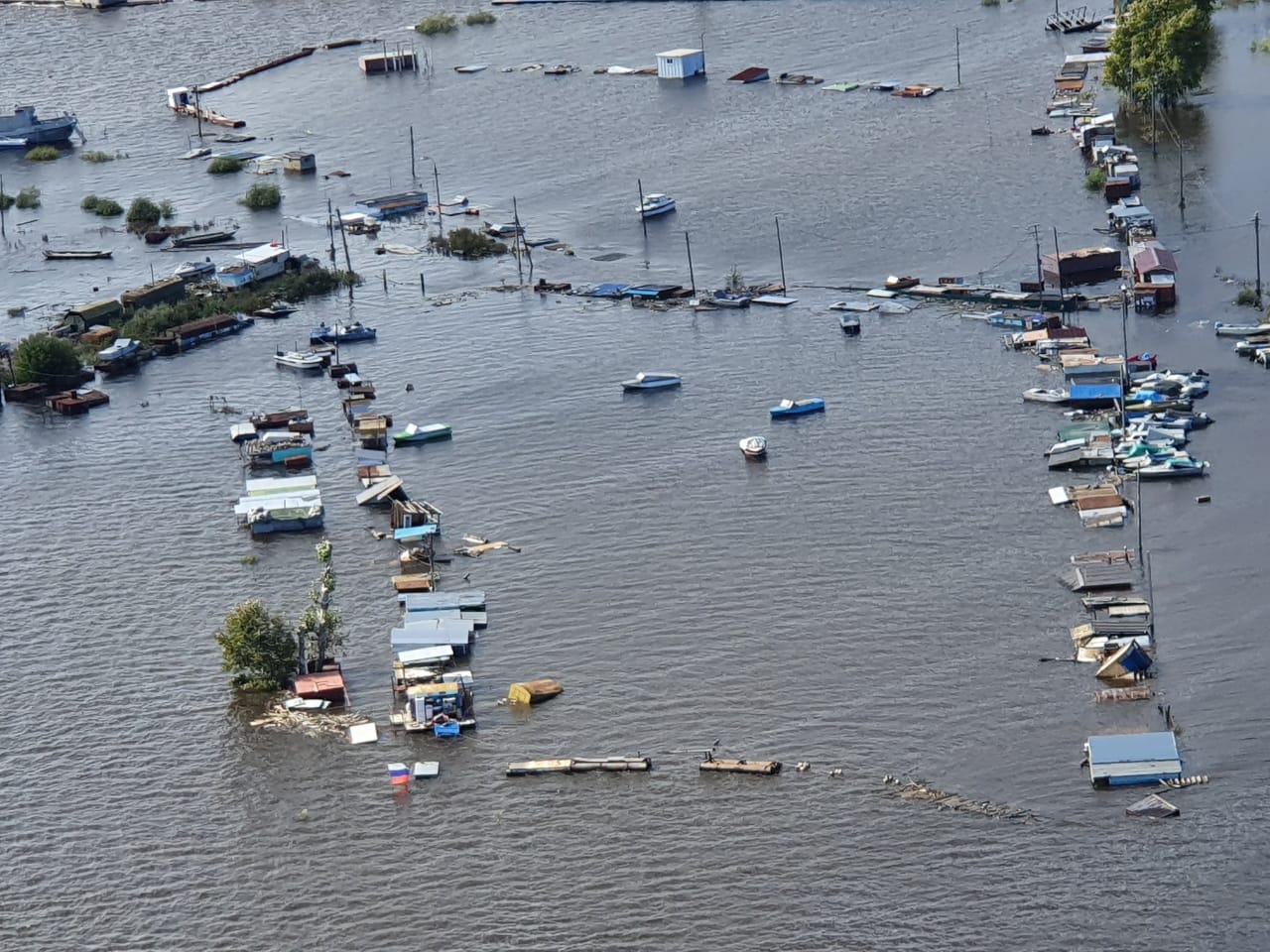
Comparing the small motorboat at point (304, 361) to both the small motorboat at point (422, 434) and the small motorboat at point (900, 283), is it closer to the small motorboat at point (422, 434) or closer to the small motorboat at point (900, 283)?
the small motorboat at point (422, 434)

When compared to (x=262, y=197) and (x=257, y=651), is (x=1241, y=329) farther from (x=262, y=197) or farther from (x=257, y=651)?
(x=262, y=197)

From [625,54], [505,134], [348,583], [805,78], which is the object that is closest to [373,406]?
[348,583]

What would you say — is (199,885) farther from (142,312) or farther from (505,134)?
(505,134)

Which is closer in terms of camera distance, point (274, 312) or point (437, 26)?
point (274, 312)

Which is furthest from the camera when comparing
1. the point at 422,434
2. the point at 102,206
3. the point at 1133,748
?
the point at 102,206

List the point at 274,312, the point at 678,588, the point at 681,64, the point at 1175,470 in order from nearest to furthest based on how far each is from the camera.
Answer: the point at 678,588
the point at 1175,470
the point at 274,312
the point at 681,64

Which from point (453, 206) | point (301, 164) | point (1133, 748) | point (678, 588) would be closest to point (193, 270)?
point (453, 206)

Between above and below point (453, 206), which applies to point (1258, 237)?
below

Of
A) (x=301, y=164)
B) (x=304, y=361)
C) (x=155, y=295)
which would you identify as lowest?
(x=304, y=361)
